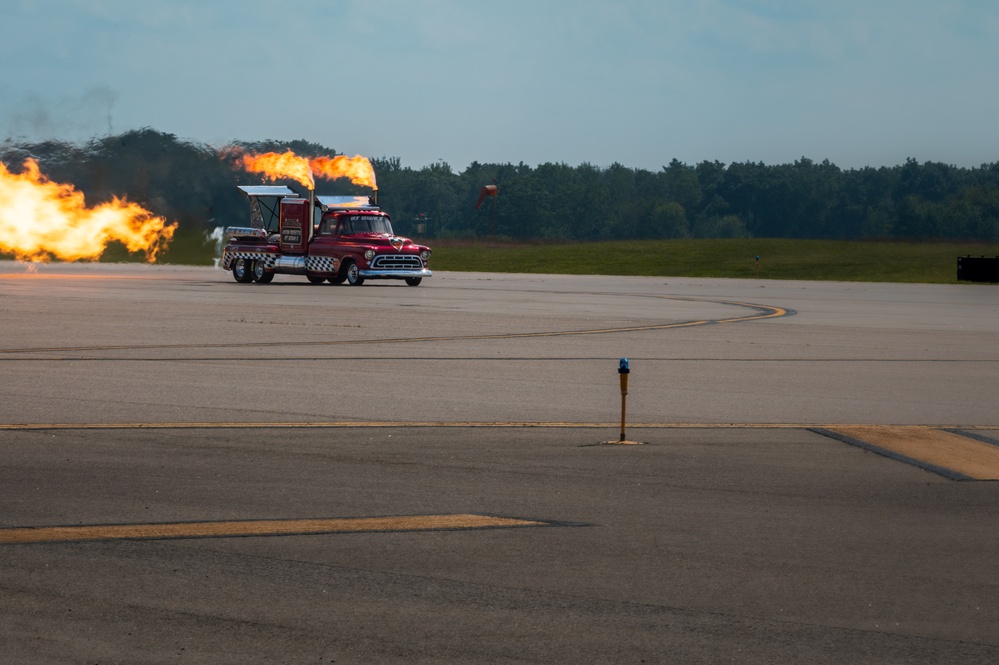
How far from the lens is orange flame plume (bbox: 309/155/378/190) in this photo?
5119 cm

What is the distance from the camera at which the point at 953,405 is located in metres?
14.9

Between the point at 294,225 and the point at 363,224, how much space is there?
266 centimetres

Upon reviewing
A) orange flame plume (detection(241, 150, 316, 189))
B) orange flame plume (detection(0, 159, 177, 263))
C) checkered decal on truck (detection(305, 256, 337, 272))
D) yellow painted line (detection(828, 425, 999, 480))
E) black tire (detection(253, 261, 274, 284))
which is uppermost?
orange flame plume (detection(241, 150, 316, 189))

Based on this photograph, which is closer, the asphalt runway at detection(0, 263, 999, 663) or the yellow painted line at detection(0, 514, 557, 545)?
the asphalt runway at detection(0, 263, 999, 663)

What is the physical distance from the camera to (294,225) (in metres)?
47.4

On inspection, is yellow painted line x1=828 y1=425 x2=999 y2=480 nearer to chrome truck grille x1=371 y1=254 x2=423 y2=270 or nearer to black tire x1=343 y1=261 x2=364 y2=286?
chrome truck grille x1=371 y1=254 x2=423 y2=270

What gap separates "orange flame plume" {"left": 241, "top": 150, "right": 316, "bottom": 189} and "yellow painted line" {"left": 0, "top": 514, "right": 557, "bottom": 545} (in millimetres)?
39138

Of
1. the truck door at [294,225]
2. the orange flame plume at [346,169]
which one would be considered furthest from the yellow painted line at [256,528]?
the orange flame plume at [346,169]

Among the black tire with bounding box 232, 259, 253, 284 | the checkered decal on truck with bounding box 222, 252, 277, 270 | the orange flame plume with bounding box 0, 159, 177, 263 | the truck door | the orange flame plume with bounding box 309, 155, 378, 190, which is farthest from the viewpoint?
the orange flame plume with bounding box 309, 155, 378, 190

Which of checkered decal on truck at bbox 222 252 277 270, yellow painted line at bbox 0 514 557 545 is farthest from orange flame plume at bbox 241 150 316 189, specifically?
yellow painted line at bbox 0 514 557 545

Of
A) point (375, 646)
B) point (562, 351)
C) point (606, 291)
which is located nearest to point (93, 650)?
point (375, 646)

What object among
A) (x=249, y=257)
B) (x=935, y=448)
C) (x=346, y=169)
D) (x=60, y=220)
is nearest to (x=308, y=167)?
(x=346, y=169)

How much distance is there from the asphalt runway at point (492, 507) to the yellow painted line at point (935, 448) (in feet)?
0.20

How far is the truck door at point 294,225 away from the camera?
154 feet
